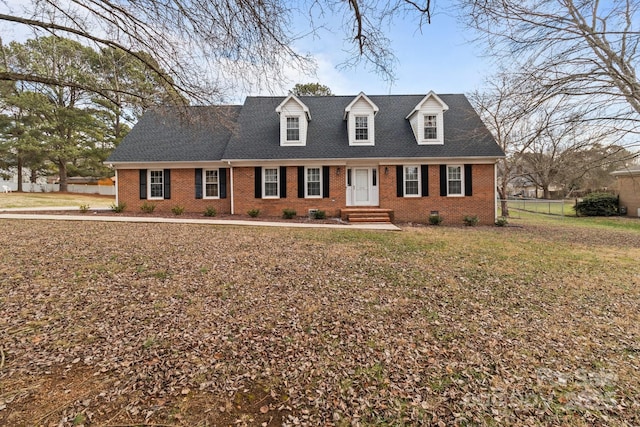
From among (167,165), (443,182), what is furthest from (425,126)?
(167,165)

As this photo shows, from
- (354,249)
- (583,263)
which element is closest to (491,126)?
(583,263)

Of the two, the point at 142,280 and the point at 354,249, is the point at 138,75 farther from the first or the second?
the point at 354,249

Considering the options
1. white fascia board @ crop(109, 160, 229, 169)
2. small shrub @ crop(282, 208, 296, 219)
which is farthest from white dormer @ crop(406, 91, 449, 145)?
white fascia board @ crop(109, 160, 229, 169)

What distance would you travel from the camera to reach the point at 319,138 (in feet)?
49.3

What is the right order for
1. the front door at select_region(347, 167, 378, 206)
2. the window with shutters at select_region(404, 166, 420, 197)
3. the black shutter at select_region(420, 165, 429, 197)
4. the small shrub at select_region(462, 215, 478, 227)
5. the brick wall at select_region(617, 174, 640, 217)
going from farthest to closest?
the brick wall at select_region(617, 174, 640, 217) < the front door at select_region(347, 167, 378, 206) < the window with shutters at select_region(404, 166, 420, 197) < the black shutter at select_region(420, 165, 429, 197) < the small shrub at select_region(462, 215, 478, 227)

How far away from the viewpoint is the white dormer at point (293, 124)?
14.6 metres

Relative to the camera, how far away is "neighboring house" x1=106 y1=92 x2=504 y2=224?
14.0 metres

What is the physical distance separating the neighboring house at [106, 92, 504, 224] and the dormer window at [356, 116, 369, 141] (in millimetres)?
47

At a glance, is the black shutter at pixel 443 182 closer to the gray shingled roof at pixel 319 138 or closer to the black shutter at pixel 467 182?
the gray shingled roof at pixel 319 138

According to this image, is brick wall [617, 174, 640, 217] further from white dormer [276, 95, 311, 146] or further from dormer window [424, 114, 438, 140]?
white dormer [276, 95, 311, 146]

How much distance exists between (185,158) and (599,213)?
25.2 metres

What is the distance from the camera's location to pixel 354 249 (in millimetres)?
7664

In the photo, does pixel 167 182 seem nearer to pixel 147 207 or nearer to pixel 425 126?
pixel 147 207

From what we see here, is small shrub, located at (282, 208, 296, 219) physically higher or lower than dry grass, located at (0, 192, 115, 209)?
lower
